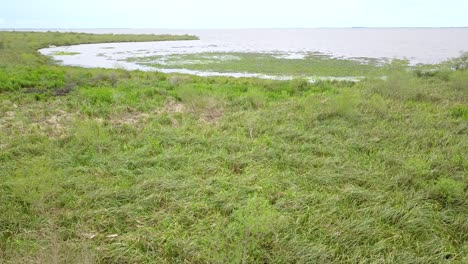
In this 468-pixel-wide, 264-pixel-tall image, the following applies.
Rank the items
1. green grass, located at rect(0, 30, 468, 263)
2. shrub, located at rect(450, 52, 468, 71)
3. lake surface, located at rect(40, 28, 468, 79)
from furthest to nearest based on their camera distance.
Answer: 1. lake surface, located at rect(40, 28, 468, 79)
2. shrub, located at rect(450, 52, 468, 71)
3. green grass, located at rect(0, 30, 468, 263)

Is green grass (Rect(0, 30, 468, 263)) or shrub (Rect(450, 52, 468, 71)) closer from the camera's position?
green grass (Rect(0, 30, 468, 263))

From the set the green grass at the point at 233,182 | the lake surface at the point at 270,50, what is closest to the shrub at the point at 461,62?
the lake surface at the point at 270,50

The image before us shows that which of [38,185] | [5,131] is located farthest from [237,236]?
[5,131]

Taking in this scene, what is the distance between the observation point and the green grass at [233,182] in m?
4.32

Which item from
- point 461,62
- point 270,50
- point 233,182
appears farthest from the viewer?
point 270,50

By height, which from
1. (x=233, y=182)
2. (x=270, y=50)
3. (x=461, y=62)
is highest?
(x=270, y=50)

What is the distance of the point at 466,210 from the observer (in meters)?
5.35

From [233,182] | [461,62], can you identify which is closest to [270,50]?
[461,62]

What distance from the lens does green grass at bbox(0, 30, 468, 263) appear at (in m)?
4.32

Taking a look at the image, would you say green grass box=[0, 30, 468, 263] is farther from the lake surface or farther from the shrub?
the lake surface

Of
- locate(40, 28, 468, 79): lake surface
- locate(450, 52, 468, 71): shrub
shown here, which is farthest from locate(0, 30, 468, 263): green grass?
locate(40, 28, 468, 79): lake surface

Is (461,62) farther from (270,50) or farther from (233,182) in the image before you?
(270,50)

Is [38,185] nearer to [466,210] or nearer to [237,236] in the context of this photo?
[237,236]

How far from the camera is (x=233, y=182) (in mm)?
6086
